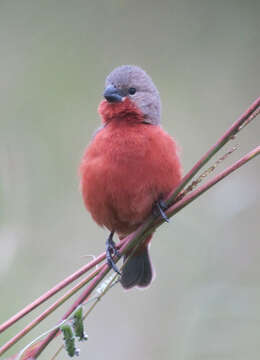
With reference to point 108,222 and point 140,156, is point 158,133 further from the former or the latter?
point 108,222

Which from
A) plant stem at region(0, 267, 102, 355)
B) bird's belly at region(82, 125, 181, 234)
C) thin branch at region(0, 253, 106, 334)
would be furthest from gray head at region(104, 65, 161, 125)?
plant stem at region(0, 267, 102, 355)

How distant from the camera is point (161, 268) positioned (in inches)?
159

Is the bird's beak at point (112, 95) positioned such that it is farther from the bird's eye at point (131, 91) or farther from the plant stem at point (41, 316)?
the plant stem at point (41, 316)

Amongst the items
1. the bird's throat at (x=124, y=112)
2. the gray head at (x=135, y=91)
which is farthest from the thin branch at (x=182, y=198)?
the gray head at (x=135, y=91)

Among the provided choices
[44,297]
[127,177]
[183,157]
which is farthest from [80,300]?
[183,157]

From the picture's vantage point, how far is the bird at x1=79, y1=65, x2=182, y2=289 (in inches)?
115

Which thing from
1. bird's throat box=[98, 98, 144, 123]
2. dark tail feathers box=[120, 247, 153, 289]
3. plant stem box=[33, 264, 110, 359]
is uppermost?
bird's throat box=[98, 98, 144, 123]

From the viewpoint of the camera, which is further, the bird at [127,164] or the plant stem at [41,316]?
the bird at [127,164]

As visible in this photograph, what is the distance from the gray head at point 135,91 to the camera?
129 inches

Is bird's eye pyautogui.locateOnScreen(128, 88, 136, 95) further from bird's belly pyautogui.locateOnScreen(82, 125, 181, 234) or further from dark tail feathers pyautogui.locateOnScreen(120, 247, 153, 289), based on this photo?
dark tail feathers pyautogui.locateOnScreen(120, 247, 153, 289)

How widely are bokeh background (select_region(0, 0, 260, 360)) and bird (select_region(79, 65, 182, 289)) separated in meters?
0.44

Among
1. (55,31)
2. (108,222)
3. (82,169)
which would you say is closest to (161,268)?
(108,222)

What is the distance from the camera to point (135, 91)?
11.3 ft

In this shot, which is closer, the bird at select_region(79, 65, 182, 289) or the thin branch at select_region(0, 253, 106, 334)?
the thin branch at select_region(0, 253, 106, 334)
